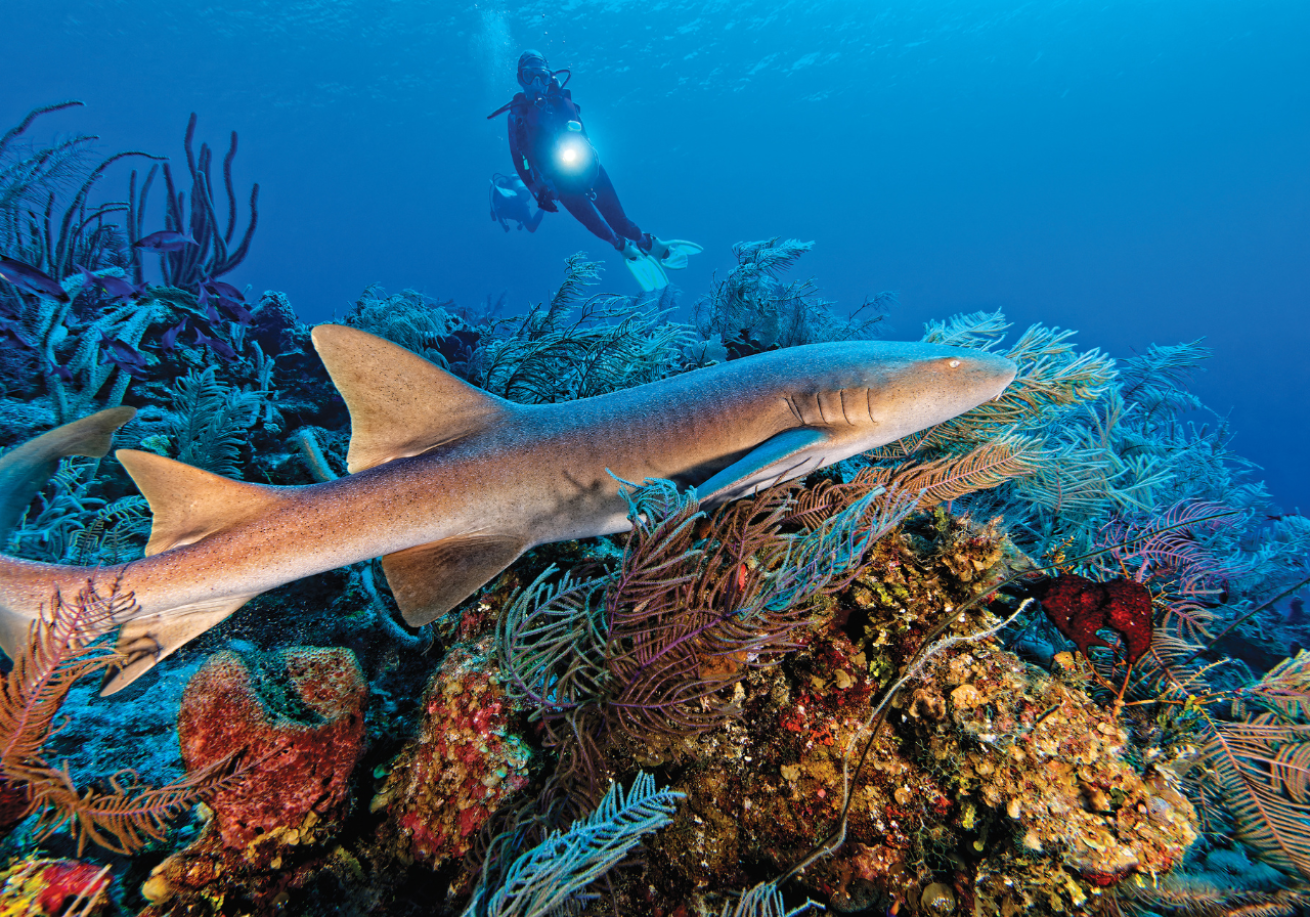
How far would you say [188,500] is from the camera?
2.17 meters

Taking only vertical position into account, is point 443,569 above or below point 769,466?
below

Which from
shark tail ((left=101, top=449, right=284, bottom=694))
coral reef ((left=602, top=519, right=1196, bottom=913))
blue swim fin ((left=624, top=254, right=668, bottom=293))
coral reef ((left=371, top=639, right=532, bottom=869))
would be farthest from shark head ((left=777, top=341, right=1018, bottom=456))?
blue swim fin ((left=624, top=254, right=668, bottom=293))

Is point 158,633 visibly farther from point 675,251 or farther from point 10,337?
point 675,251

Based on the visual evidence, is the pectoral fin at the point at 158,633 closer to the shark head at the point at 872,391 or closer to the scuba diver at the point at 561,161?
the shark head at the point at 872,391

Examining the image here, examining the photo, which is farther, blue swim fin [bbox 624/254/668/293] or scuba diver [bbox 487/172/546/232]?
scuba diver [bbox 487/172/546/232]

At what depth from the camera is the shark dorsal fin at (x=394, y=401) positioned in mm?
2363

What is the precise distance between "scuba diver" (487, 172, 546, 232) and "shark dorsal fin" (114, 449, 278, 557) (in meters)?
18.9

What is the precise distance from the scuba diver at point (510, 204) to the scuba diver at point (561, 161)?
12.3 feet

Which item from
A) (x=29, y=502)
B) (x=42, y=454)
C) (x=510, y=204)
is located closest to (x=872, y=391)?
(x=42, y=454)

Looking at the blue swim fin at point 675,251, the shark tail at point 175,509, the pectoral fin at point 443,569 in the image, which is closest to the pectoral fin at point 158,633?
the shark tail at point 175,509

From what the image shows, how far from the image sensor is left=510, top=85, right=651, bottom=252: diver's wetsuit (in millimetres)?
14562

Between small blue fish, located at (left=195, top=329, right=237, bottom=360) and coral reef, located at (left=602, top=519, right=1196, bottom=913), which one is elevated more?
small blue fish, located at (left=195, top=329, right=237, bottom=360)

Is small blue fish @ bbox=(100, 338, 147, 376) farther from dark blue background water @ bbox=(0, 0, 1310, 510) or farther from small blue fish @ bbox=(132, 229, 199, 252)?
dark blue background water @ bbox=(0, 0, 1310, 510)

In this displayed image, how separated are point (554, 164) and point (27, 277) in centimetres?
1324
